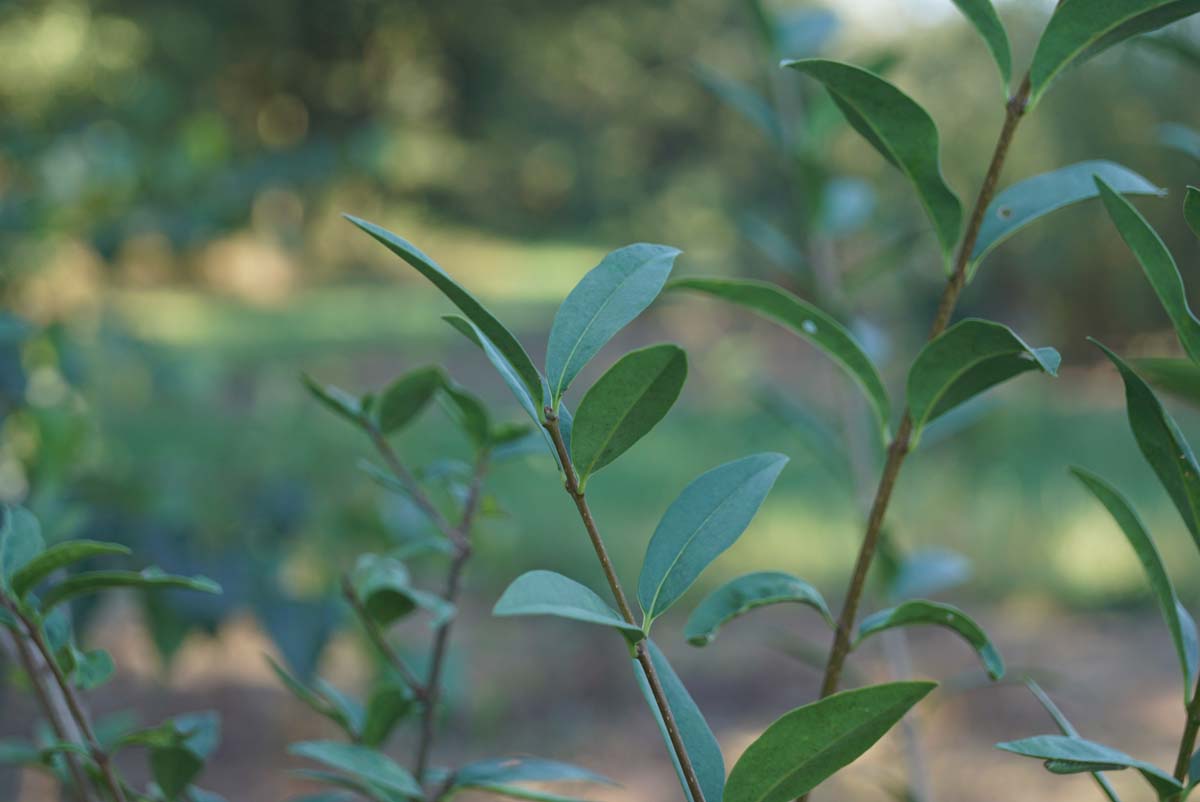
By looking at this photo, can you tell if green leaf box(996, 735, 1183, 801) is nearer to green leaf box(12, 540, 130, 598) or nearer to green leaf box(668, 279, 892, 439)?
green leaf box(668, 279, 892, 439)

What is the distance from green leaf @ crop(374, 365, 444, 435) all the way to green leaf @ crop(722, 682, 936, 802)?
0.18m

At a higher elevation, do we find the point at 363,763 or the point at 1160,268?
the point at 1160,268

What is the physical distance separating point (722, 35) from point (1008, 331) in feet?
41.4

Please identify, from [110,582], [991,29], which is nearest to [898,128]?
[991,29]

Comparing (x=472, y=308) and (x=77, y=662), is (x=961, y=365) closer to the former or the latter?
(x=472, y=308)

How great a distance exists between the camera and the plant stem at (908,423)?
290mm

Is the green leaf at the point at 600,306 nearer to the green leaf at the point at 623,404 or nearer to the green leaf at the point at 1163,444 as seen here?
the green leaf at the point at 623,404

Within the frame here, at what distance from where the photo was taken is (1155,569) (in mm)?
290

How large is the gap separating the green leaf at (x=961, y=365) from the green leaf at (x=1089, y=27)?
7cm

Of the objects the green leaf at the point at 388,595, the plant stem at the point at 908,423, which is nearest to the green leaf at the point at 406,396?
the green leaf at the point at 388,595

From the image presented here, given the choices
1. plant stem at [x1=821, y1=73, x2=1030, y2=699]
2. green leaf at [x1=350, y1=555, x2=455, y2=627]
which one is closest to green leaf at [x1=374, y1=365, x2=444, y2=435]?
green leaf at [x1=350, y1=555, x2=455, y2=627]

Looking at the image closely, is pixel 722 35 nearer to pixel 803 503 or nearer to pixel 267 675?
pixel 803 503

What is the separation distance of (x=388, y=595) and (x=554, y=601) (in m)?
0.19

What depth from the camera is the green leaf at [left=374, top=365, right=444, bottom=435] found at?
1.24ft
